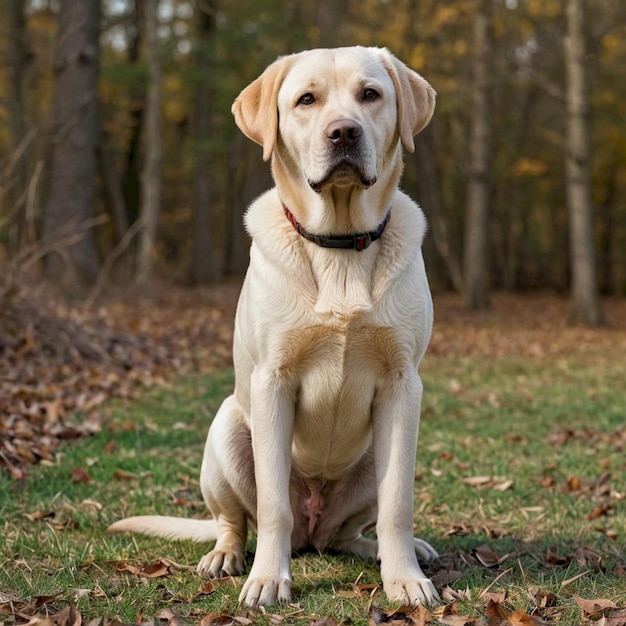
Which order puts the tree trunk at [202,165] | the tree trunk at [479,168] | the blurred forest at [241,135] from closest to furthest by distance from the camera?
the blurred forest at [241,135] < the tree trunk at [479,168] < the tree trunk at [202,165]

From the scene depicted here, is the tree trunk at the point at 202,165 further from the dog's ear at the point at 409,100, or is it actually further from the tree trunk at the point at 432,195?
the dog's ear at the point at 409,100

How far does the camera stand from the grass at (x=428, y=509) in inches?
124

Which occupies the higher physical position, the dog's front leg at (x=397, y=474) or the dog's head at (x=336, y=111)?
the dog's head at (x=336, y=111)

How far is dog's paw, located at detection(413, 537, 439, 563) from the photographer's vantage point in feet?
12.0

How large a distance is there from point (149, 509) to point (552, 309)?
16.7 m

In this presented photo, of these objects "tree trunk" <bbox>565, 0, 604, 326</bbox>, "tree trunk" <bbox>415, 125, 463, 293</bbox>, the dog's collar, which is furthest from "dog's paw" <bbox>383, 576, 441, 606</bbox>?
"tree trunk" <bbox>415, 125, 463, 293</bbox>

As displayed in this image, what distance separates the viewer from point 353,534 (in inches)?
150

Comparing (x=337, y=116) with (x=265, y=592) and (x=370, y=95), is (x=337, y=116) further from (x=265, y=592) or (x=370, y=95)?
(x=265, y=592)

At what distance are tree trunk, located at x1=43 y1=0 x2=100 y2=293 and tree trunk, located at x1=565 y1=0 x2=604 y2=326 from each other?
7746 millimetres

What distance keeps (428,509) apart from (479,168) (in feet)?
42.7

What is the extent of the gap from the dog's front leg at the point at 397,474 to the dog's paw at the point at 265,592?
0.36 m

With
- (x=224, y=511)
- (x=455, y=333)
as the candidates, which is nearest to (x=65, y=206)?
(x=455, y=333)

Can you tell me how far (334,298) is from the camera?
3.19m

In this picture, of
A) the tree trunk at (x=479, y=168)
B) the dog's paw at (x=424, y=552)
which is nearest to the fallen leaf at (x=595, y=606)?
the dog's paw at (x=424, y=552)
